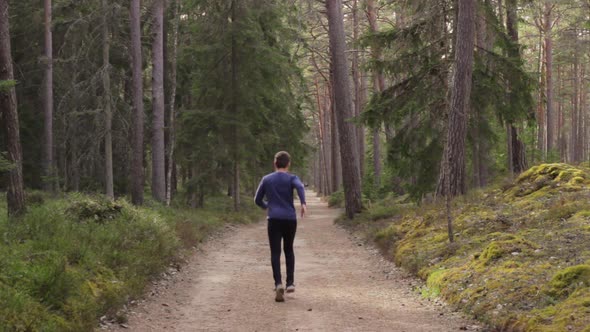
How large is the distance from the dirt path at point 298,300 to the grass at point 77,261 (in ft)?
1.48

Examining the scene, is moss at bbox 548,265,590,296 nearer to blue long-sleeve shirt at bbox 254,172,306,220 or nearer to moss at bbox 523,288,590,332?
moss at bbox 523,288,590,332

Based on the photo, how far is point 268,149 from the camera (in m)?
27.1

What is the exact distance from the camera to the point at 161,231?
1108cm

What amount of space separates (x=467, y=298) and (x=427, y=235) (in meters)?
4.33

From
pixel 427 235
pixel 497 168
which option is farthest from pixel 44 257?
pixel 497 168

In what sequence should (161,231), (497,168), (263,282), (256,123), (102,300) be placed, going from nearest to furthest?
1. (102,300)
2. (263,282)
3. (161,231)
4. (256,123)
5. (497,168)

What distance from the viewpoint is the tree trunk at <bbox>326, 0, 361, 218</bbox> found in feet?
63.6

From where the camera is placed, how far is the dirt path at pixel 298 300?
680 centimetres

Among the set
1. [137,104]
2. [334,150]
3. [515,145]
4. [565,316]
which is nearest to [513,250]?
[565,316]

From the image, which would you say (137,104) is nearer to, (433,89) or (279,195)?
(433,89)

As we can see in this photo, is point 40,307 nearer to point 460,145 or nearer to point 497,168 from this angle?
point 460,145

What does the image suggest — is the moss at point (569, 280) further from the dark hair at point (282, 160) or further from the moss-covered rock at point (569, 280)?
the dark hair at point (282, 160)

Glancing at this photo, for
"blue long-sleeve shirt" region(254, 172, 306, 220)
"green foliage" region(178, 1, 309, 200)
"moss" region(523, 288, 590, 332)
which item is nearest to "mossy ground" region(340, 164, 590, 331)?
"moss" region(523, 288, 590, 332)

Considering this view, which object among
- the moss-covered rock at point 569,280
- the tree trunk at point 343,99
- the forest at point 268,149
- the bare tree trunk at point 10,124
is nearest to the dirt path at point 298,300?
the forest at point 268,149
